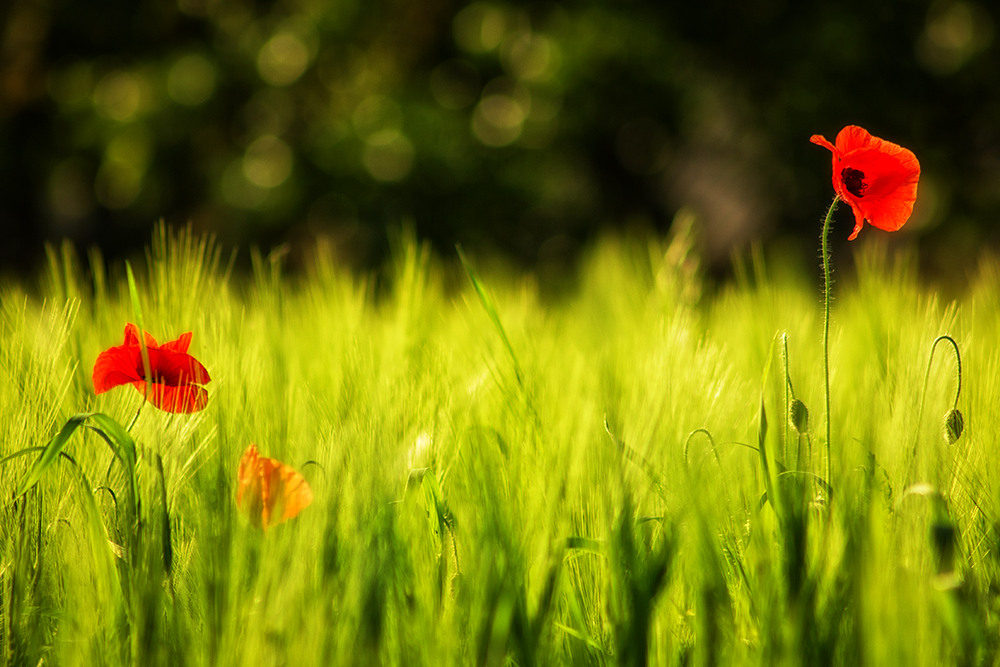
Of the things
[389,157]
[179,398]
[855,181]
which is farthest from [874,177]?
[389,157]

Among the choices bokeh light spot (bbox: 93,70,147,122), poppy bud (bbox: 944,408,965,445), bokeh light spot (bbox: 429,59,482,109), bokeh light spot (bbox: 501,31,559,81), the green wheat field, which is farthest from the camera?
bokeh light spot (bbox: 429,59,482,109)

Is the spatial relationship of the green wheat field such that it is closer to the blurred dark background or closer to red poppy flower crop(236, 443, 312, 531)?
red poppy flower crop(236, 443, 312, 531)

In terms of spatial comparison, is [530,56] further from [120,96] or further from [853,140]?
[853,140]

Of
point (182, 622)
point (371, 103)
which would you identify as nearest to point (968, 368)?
point (182, 622)

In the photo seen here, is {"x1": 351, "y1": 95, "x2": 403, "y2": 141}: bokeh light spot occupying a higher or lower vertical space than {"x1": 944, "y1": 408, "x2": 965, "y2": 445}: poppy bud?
higher

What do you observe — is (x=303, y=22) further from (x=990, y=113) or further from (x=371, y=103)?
(x=990, y=113)

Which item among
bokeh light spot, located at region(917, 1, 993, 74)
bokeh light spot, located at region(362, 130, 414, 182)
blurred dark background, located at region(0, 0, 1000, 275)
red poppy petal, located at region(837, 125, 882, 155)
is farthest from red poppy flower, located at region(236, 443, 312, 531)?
bokeh light spot, located at region(917, 1, 993, 74)

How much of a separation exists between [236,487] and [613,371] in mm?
285

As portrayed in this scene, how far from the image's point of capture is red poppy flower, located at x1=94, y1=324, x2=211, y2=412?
450 mm

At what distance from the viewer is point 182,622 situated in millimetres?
391

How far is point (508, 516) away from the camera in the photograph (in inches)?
15.8

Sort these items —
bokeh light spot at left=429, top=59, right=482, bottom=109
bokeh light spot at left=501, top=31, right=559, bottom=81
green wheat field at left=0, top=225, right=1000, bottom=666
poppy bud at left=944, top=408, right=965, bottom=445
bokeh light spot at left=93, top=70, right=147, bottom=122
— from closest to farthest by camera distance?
green wheat field at left=0, top=225, right=1000, bottom=666
poppy bud at left=944, top=408, right=965, bottom=445
bokeh light spot at left=501, top=31, right=559, bottom=81
bokeh light spot at left=93, top=70, right=147, bottom=122
bokeh light spot at left=429, top=59, right=482, bottom=109

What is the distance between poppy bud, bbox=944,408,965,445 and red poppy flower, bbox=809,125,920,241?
113 millimetres

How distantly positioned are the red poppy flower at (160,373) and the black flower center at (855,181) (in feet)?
1.33
